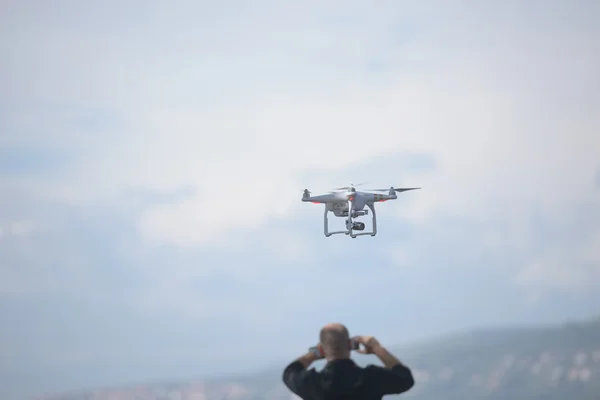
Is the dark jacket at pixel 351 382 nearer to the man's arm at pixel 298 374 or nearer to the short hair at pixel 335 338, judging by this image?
the man's arm at pixel 298 374

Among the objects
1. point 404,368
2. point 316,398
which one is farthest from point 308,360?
point 404,368

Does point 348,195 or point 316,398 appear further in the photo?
point 348,195

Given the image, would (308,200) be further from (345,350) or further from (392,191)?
(345,350)

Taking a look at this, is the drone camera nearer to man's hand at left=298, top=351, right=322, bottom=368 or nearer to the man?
man's hand at left=298, top=351, right=322, bottom=368

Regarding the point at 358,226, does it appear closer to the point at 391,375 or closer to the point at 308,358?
the point at 308,358

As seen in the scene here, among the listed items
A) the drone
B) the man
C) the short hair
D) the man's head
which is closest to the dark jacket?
the man

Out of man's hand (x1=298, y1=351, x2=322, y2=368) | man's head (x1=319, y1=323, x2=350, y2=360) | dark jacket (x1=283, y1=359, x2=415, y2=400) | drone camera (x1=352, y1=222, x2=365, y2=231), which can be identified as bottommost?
drone camera (x1=352, y1=222, x2=365, y2=231)

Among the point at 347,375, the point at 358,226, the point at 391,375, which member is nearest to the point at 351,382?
the point at 347,375

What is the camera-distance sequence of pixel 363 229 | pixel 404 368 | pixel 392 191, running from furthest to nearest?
1. pixel 392 191
2. pixel 363 229
3. pixel 404 368
